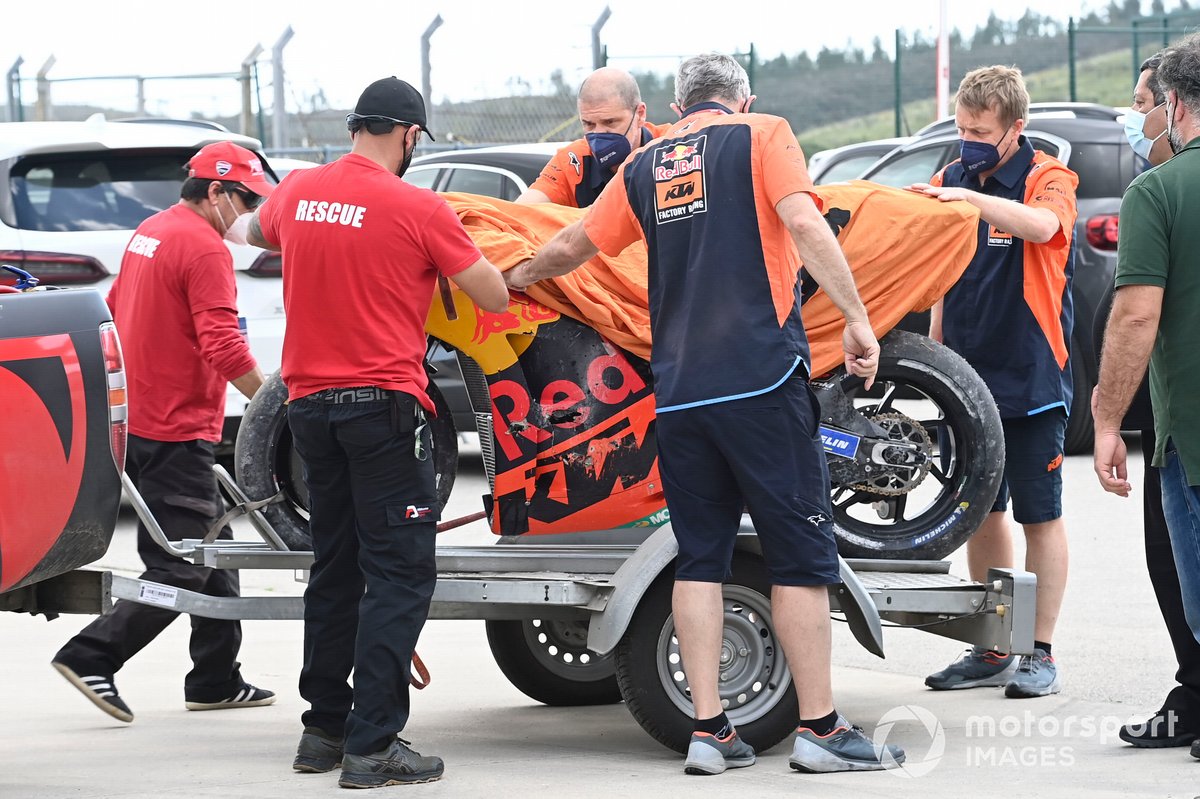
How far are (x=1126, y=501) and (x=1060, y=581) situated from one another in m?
3.81

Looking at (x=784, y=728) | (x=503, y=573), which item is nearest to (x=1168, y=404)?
(x=784, y=728)

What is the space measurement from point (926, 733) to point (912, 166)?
6185 mm

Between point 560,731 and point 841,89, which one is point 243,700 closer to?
point 560,731

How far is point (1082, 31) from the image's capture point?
24.5m

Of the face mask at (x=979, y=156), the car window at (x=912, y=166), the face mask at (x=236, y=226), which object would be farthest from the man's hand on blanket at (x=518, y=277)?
the car window at (x=912, y=166)

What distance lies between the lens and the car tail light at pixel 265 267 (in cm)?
874

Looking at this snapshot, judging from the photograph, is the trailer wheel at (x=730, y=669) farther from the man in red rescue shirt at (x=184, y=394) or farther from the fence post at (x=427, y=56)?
the fence post at (x=427, y=56)

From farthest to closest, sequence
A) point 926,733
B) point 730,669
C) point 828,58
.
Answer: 1. point 828,58
2. point 926,733
3. point 730,669

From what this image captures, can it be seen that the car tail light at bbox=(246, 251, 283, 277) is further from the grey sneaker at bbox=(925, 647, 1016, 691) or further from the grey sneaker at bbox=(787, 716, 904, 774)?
the grey sneaker at bbox=(787, 716, 904, 774)

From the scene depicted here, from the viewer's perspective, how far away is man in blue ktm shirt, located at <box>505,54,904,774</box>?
454 centimetres

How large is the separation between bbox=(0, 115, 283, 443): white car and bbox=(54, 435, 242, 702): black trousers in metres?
2.70

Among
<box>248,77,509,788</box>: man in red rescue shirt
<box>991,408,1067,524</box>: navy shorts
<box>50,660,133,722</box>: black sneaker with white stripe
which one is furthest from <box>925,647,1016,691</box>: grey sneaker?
<box>50,660,133,722</box>: black sneaker with white stripe

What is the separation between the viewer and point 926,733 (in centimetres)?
520

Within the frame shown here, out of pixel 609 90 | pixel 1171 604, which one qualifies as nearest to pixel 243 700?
pixel 609 90
